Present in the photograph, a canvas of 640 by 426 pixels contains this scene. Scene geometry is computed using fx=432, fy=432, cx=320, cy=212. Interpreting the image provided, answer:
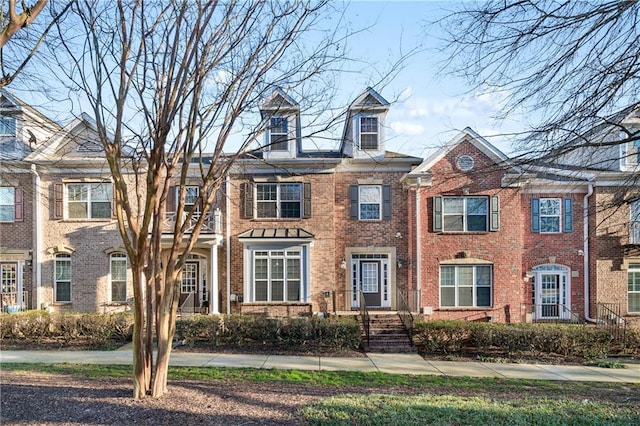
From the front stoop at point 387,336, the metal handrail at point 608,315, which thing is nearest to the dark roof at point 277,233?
the front stoop at point 387,336

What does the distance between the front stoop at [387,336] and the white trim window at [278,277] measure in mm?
3121

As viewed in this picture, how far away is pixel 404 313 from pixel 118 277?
10.9m

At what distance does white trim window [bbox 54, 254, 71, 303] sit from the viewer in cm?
1653

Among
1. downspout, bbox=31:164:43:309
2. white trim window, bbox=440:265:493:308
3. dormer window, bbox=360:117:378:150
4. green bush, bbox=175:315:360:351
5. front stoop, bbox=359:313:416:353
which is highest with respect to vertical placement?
dormer window, bbox=360:117:378:150

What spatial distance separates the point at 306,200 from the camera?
1664cm

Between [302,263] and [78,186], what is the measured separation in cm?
914

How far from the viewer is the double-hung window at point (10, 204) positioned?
653 inches

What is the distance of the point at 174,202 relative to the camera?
16.7 metres

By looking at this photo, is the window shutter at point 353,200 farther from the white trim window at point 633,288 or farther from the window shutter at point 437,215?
the white trim window at point 633,288

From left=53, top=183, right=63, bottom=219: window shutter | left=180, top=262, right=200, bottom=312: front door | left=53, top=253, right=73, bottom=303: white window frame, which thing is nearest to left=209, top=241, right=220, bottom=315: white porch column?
left=180, top=262, right=200, bottom=312: front door

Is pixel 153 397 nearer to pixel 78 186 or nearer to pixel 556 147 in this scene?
pixel 556 147

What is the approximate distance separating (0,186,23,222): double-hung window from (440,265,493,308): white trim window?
16.4 meters

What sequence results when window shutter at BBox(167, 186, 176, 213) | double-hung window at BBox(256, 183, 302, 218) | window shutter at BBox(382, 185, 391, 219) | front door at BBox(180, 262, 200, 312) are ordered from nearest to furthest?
window shutter at BBox(167, 186, 176, 213) → double-hung window at BBox(256, 183, 302, 218) → window shutter at BBox(382, 185, 391, 219) → front door at BBox(180, 262, 200, 312)

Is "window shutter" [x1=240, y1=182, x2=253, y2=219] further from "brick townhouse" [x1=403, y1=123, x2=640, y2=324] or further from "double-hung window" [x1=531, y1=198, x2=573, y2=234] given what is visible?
"double-hung window" [x1=531, y1=198, x2=573, y2=234]
